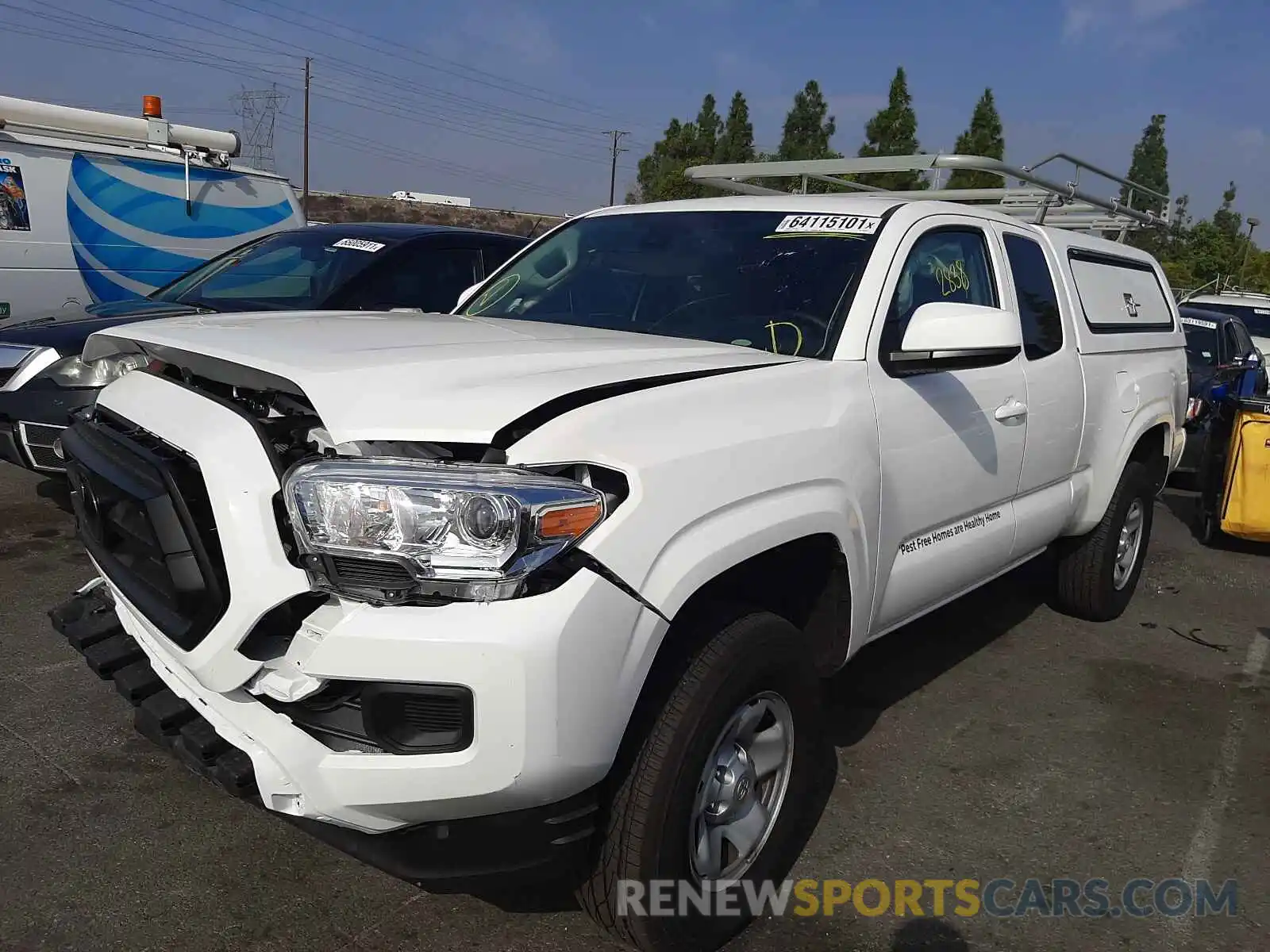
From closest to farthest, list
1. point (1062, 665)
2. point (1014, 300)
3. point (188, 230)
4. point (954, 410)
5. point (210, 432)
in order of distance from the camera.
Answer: point (210, 432)
point (954, 410)
point (1014, 300)
point (1062, 665)
point (188, 230)

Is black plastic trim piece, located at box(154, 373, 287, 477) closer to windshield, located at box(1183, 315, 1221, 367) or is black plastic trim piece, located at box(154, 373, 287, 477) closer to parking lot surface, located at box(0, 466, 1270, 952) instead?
parking lot surface, located at box(0, 466, 1270, 952)

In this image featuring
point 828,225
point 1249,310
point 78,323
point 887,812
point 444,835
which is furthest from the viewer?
point 1249,310

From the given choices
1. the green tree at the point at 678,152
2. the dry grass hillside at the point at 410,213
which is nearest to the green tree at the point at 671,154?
the green tree at the point at 678,152

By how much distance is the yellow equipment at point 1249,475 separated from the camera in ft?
20.5

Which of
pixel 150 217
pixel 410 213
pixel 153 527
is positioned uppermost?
pixel 410 213

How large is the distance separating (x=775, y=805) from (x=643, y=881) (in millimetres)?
602

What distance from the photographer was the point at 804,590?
2842 mm

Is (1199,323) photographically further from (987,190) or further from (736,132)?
(736,132)

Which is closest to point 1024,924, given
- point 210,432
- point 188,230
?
point 210,432

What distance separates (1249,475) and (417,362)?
590 cm

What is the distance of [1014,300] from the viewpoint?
3916 millimetres

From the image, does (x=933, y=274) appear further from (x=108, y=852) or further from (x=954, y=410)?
(x=108, y=852)

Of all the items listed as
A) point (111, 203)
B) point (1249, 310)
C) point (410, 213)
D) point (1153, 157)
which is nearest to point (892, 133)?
point (410, 213)

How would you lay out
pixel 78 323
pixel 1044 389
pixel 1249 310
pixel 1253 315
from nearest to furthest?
pixel 1044 389
pixel 78 323
pixel 1253 315
pixel 1249 310
